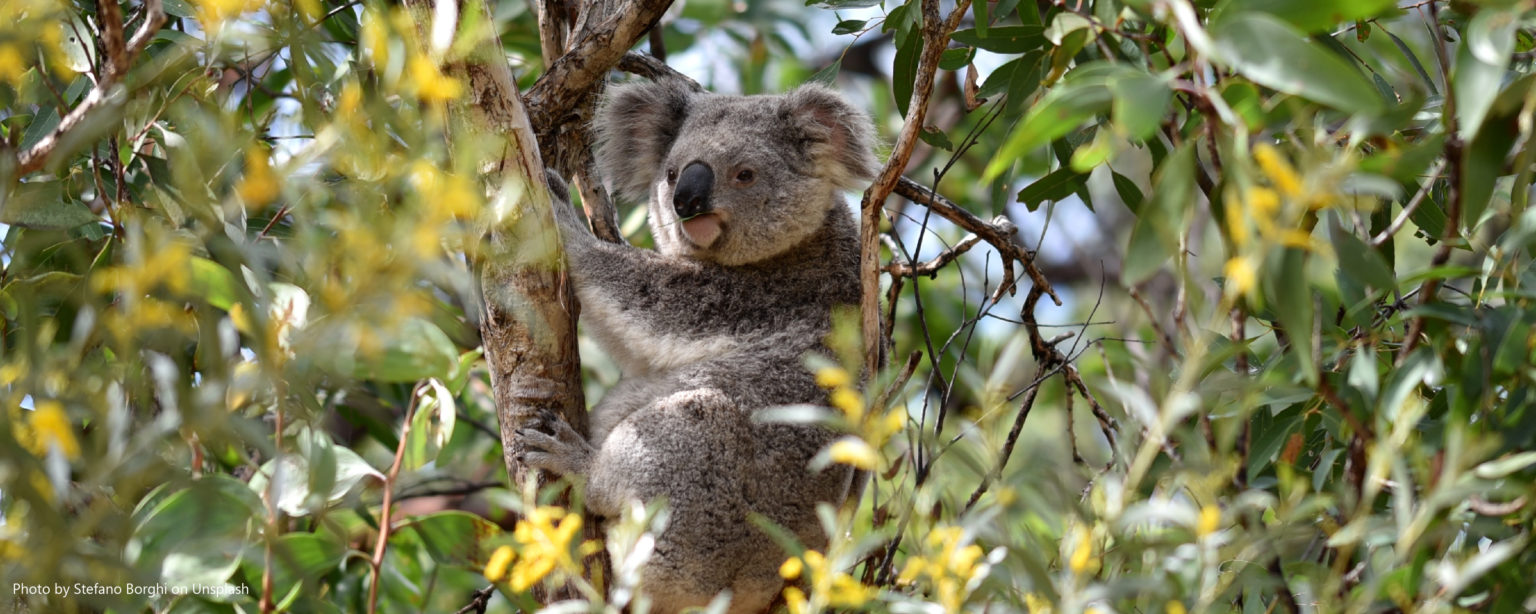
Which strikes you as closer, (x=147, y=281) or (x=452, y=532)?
(x=147, y=281)

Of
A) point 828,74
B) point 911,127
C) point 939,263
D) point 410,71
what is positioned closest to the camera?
point 410,71

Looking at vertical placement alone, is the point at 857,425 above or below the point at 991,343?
above

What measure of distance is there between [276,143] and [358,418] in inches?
36.2

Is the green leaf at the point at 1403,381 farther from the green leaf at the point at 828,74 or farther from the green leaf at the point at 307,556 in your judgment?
the green leaf at the point at 828,74

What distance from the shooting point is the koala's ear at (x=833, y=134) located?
3.50 m

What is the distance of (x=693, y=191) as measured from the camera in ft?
10.5

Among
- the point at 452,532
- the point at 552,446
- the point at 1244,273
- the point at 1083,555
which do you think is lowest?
the point at 452,532

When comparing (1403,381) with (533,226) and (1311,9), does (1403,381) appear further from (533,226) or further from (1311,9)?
(533,226)

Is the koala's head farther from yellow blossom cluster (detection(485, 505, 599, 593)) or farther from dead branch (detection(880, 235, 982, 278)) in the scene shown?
yellow blossom cluster (detection(485, 505, 599, 593))

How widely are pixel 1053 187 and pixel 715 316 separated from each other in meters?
1.05

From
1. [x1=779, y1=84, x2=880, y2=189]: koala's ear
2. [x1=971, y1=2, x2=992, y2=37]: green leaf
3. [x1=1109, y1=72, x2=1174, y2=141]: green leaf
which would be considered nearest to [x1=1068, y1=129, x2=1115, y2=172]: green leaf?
[x1=1109, y1=72, x2=1174, y2=141]: green leaf

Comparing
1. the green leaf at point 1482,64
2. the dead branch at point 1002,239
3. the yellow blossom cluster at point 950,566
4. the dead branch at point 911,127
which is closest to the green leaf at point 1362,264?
the green leaf at point 1482,64

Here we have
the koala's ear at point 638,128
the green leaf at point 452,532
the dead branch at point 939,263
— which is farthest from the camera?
the koala's ear at point 638,128

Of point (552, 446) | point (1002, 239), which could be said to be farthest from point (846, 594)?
point (1002, 239)
